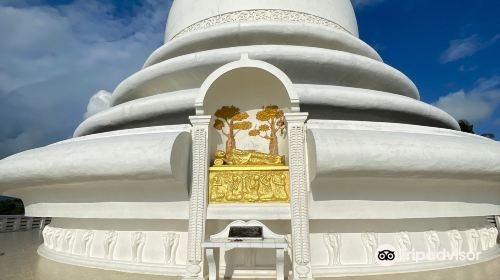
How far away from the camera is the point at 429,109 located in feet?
31.8

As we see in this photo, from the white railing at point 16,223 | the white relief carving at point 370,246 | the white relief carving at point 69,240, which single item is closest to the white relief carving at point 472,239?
the white relief carving at point 370,246

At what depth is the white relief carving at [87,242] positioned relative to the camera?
766 cm

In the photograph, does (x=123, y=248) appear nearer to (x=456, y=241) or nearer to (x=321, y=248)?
(x=321, y=248)

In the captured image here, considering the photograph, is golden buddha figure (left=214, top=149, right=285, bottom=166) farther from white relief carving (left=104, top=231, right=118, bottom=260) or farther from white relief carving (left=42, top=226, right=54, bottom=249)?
white relief carving (left=42, top=226, right=54, bottom=249)

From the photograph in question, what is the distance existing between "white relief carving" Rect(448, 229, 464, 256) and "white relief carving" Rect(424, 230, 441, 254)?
436 millimetres

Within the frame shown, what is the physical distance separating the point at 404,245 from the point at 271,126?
4.25m

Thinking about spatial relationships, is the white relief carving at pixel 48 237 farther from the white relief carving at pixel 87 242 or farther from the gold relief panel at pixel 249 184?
the gold relief panel at pixel 249 184

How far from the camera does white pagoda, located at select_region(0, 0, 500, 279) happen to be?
6.55 m

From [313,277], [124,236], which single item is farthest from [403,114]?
[124,236]

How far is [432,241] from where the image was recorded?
7.13m

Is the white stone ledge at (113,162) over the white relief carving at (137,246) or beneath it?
over

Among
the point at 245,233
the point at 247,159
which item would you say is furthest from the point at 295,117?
the point at 245,233

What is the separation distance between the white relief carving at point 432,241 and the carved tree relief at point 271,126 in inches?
159

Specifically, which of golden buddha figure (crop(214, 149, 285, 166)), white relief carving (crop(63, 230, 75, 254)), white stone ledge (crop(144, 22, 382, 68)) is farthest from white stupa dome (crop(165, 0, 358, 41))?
white relief carving (crop(63, 230, 75, 254))
